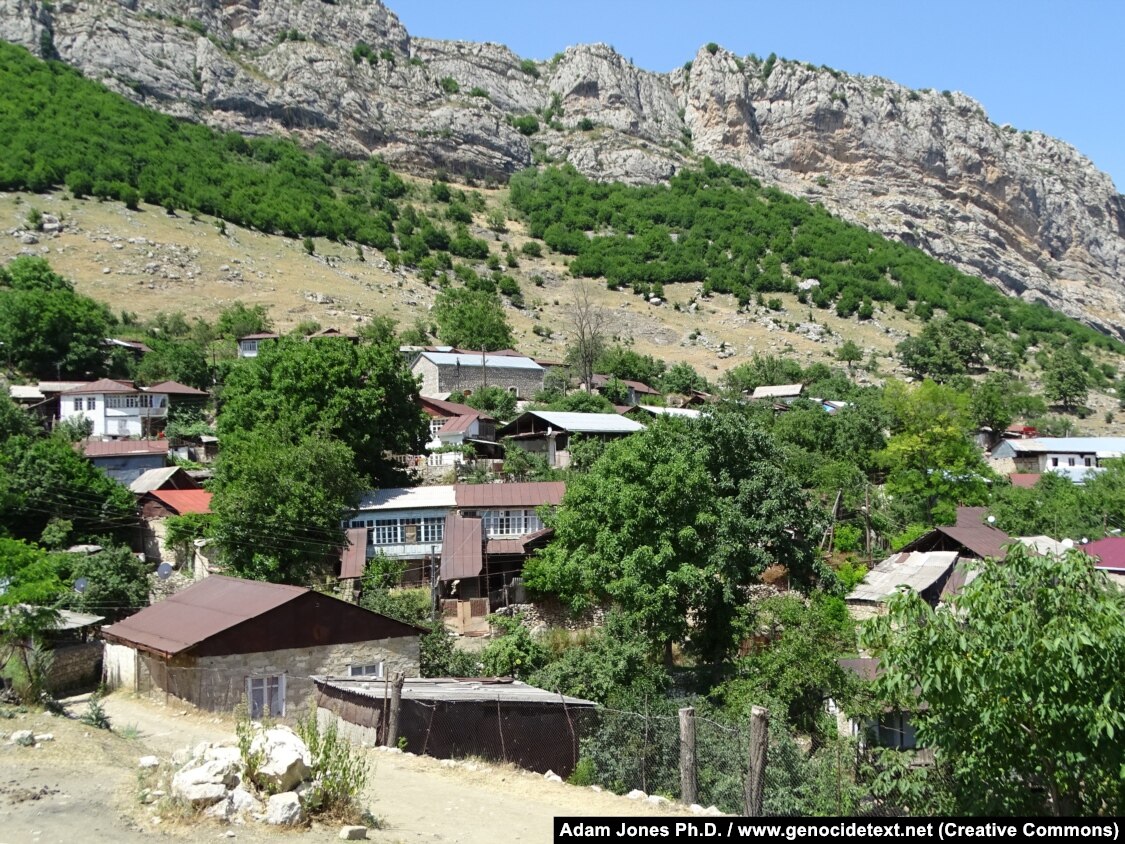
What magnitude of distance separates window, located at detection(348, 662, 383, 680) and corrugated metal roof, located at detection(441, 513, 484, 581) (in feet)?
29.4

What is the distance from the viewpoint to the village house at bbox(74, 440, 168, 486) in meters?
36.2

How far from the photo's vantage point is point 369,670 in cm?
1906

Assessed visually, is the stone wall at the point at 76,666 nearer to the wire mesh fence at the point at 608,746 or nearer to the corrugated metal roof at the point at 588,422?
the wire mesh fence at the point at 608,746

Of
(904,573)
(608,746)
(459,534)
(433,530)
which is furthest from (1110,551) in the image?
(608,746)

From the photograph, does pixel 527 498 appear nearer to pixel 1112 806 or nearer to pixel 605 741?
pixel 605 741

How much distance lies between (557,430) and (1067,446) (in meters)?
31.2

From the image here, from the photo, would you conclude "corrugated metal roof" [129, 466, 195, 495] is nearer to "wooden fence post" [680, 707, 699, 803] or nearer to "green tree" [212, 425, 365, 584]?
"green tree" [212, 425, 365, 584]

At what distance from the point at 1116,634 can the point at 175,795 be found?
29.0 ft

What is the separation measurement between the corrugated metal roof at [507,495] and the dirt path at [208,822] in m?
17.4

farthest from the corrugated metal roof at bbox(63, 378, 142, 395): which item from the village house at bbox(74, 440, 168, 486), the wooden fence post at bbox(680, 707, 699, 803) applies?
the wooden fence post at bbox(680, 707, 699, 803)

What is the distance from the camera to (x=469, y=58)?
5699 inches

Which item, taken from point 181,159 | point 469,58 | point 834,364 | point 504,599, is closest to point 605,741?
point 504,599

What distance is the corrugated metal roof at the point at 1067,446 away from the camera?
169ft

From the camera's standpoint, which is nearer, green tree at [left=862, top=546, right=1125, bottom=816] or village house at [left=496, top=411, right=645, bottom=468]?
green tree at [left=862, top=546, right=1125, bottom=816]
